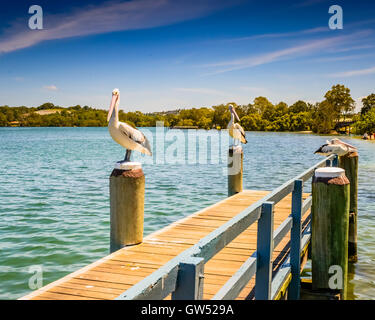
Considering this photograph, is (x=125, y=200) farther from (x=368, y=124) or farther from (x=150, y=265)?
(x=368, y=124)

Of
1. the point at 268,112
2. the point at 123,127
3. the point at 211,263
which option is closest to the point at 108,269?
the point at 211,263

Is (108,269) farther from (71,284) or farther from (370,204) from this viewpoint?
(370,204)

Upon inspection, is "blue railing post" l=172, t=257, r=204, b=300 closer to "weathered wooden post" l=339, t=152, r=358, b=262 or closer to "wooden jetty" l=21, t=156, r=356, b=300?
"wooden jetty" l=21, t=156, r=356, b=300

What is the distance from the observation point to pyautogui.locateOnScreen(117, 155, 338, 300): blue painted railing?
5.50 ft

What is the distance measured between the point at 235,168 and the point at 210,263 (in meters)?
5.36

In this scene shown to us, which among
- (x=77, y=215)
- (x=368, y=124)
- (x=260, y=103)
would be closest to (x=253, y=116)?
(x=260, y=103)

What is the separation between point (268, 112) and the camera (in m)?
145

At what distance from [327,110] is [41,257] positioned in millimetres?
104060

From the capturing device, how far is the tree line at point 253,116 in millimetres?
→ 108375

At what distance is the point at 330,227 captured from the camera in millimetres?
5070

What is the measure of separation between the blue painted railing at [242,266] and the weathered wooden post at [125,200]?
80.0 inches

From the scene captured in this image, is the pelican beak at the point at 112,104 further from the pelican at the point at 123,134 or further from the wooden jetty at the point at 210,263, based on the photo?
the wooden jetty at the point at 210,263

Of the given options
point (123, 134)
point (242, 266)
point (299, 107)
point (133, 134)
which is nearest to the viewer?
point (242, 266)

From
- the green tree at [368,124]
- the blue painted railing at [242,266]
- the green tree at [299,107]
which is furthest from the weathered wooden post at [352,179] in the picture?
the green tree at [299,107]
